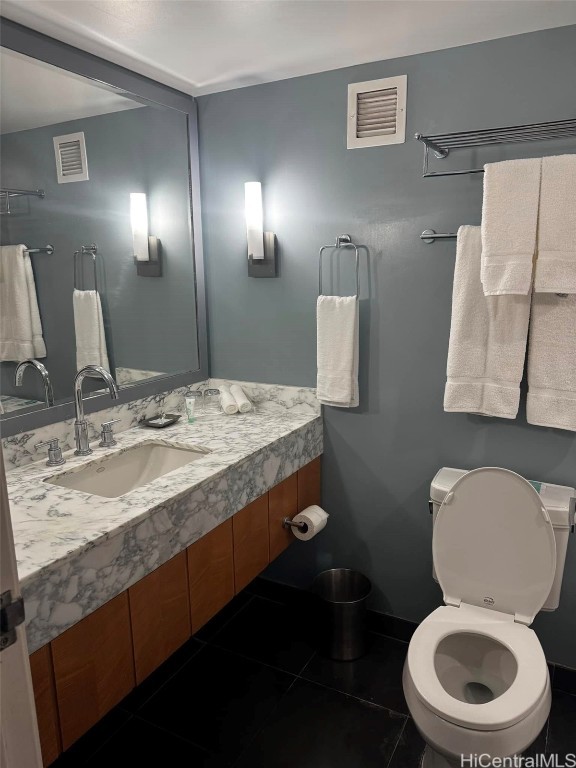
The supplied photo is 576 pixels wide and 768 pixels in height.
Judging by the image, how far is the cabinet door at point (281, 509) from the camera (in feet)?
6.85

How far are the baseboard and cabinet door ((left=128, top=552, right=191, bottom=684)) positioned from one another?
0.97 meters

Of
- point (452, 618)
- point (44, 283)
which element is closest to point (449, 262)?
point (452, 618)

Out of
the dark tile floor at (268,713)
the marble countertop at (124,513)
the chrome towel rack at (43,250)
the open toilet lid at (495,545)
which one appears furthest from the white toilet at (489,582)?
the chrome towel rack at (43,250)

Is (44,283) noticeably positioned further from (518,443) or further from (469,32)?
(518,443)

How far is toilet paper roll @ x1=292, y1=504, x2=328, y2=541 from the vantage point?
7.22 feet

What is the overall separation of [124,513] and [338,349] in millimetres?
1089

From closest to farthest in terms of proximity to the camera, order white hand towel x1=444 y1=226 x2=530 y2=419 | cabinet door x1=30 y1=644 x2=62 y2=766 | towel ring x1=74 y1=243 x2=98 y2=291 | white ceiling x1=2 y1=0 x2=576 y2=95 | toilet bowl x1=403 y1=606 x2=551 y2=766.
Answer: cabinet door x1=30 y1=644 x2=62 y2=766 → toilet bowl x1=403 y1=606 x2=551 y2=766 → white ceiling x1=2 y1=0 x2=576 y2=95 → white hand towel x1=444 y1=226 x2=530 y2=419 → towel ring x1=74 y1=243 x2=98 y2=291

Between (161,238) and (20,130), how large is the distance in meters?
0.70

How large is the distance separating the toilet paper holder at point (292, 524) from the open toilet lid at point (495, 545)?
0.55m

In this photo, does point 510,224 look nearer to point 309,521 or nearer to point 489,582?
point 489,582

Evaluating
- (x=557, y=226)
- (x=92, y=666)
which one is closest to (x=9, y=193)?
(x=92, y=666)

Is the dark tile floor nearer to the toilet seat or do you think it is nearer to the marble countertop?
the toilet seat

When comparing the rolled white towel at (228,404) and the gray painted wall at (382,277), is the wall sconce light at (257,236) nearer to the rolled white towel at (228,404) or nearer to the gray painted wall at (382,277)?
the gray painted wall at (382,277)

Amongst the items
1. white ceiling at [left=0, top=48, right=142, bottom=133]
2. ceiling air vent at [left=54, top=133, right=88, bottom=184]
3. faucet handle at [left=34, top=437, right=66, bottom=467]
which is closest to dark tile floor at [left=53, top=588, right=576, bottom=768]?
faucet handle at [left=34, top=437, right=66, bottom=467]
